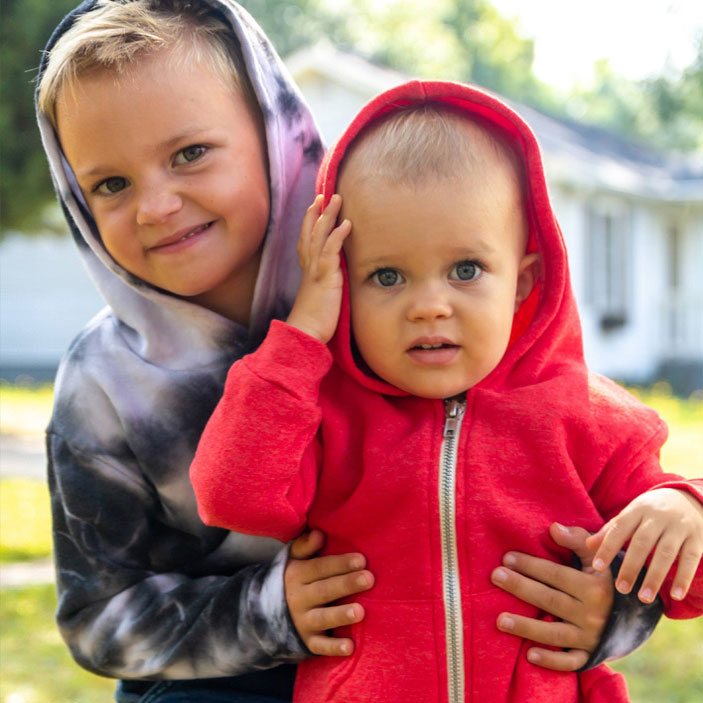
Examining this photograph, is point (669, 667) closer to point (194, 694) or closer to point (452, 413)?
point (194, 694)

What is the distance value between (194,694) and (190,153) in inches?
46.8

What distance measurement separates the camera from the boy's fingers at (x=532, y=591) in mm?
1851

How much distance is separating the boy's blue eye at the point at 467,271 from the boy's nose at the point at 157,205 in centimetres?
59

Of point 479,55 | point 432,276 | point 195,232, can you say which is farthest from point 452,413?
point 479,55

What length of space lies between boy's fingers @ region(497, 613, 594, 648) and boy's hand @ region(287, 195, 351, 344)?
635mm

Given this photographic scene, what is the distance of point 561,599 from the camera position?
1884 mm

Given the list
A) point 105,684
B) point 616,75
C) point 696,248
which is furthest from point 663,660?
point 616,75

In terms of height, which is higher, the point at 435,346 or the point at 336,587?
the point at 435,346

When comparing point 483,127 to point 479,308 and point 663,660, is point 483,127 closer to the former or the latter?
point 479,308

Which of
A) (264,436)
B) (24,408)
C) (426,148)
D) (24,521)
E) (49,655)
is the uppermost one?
(426,148)

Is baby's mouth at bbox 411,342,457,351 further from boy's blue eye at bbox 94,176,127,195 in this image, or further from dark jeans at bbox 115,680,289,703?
dark jeans at bbox 115,680,289,703

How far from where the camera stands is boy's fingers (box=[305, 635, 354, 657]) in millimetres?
1896

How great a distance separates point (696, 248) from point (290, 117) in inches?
702

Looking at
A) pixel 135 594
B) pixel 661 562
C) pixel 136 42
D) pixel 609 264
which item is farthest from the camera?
pixel 609 264
